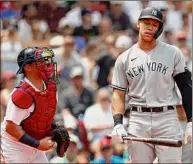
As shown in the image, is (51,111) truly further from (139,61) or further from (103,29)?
(103,29)

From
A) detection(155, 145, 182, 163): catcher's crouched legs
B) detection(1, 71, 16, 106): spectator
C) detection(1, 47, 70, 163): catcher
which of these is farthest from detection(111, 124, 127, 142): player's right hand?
detection(1, 71, 16, 106): spectator

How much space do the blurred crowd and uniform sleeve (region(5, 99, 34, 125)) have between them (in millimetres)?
2779

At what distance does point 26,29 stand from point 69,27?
2.83 feet

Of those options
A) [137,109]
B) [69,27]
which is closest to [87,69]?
[69,27]

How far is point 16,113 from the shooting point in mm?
7492

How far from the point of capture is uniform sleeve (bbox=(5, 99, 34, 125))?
7492mm

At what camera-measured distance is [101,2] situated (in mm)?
16406

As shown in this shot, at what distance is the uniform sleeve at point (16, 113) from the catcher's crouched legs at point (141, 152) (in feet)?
3.71

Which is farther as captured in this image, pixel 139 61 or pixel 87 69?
pixel 87 69

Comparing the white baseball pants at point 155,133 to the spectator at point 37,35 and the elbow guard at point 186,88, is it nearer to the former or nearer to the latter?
the elbow guard at point 186,88

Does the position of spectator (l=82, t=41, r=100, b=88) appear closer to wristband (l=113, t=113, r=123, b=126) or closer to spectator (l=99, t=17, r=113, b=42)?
spectator (l=99, t=17, r=113, b=42)

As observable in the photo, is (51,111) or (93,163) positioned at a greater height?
(51,111)

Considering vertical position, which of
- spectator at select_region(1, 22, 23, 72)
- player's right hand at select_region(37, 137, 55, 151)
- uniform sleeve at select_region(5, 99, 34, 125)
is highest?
spectator at select_region(1, 22, 23, 72)

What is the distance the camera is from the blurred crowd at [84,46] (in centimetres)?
1128
